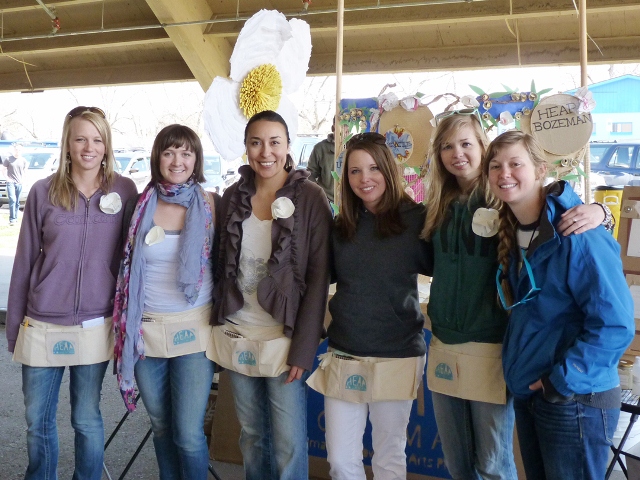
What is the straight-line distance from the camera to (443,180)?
1.71m

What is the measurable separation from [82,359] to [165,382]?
10.8 inches

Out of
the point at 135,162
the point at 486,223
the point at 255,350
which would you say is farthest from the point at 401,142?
the point at 135,162

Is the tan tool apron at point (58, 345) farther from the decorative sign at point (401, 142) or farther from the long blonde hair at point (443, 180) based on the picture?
the decorative sign at point (401, 142)

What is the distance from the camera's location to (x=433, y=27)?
4.27 meters

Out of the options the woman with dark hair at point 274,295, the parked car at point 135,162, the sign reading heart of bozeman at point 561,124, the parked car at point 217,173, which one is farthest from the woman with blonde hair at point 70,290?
the parked car at point 135,162

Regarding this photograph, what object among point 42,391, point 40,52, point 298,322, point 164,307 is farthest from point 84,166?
point 40,52

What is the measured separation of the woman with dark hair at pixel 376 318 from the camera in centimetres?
166

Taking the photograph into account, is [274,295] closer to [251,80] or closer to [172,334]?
[172,334]

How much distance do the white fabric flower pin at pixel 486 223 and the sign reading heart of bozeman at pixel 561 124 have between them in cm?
96

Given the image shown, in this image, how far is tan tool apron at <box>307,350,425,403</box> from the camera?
5.43 ft

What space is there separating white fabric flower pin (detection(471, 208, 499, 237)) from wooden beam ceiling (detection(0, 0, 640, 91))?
2.63m

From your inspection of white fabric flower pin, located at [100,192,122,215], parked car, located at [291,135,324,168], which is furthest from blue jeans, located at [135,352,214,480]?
parked car, located at [291,135,324,168]

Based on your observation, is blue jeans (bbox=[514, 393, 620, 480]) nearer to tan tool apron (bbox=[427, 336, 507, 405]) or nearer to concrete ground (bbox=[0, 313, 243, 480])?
tan tool apron (bbox=[427, 336, 507, 405])

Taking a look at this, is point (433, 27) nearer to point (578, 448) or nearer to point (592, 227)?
point (592, 227)
